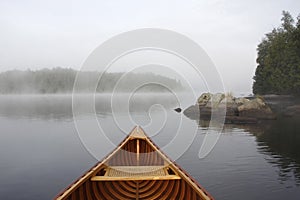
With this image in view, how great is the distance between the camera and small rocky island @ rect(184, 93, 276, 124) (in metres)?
45.5

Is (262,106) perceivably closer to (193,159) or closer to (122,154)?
(193,159)

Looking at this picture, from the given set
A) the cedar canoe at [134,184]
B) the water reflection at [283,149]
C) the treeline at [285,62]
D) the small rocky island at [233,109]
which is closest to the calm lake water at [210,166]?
the water reflection at [283,149]

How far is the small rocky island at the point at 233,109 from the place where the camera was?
45.5 m

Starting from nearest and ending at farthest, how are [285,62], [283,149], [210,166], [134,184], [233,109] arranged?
[134,184] → [210,166] → [283,149] → [233,109] → [285,62]

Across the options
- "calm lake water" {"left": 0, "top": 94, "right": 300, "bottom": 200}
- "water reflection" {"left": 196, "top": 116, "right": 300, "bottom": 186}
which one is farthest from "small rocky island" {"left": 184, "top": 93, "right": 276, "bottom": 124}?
"calm lake water" {"left": 0, "top": 94, "right": 300, "bottom": 200}

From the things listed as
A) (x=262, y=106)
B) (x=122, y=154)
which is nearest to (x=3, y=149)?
(x=122, y=154)

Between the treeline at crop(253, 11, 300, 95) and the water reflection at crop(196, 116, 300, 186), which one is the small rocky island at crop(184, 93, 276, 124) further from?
the treeline at crop(253, 11, 300, 95)

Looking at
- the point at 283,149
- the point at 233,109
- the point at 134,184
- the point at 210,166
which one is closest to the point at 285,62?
the point at 233,109

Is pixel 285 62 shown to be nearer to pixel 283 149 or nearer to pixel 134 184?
pixel 283 149

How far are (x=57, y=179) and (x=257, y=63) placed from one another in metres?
85.6

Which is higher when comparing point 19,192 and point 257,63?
point 257,63

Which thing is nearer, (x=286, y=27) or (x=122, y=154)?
(x=122, y=154)

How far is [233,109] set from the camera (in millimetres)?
51000

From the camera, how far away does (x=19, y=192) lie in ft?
43.3
